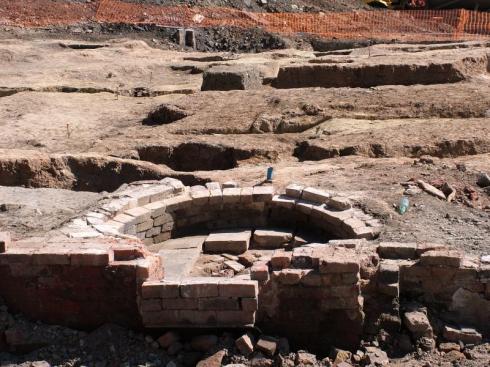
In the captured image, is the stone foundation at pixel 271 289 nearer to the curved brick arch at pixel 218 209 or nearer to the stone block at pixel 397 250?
the stone block at pixel 397 250

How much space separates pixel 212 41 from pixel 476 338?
20.1 meters

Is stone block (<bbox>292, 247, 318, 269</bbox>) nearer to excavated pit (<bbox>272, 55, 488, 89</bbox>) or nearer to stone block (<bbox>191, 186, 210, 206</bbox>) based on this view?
stone block (<bbox>191, 186, 210, 206</bbox>)

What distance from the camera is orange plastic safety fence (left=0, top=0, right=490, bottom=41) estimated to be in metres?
25.5

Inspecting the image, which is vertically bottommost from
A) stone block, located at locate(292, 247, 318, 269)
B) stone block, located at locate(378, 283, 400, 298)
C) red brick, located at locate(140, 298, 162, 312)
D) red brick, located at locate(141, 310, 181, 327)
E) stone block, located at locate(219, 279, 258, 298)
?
red brick, located at locate(141, 310, 181, 327)

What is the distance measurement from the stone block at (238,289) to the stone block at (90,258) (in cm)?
89

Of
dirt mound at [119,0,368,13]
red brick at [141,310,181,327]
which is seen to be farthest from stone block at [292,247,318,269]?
dirt mound at [119,0,368,13]

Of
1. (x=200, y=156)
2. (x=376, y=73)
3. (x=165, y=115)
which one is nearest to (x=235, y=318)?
(x=200, y=156)

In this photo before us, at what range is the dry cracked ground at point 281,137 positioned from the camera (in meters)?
7.25

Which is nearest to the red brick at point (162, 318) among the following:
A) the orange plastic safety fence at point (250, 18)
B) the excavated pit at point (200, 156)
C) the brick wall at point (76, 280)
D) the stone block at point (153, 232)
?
the brick wall at point (76, 280)

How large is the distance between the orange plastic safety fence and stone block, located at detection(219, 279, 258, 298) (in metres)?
20.3

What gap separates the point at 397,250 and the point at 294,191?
1852 millimetres

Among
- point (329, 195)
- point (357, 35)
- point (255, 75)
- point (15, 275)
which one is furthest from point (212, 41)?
point (15, 275)

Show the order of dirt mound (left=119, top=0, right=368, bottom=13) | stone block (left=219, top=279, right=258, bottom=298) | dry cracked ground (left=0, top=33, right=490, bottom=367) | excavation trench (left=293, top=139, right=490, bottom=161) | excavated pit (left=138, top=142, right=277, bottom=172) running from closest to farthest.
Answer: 1. stone block (left=219, top=279, right=258, bottom=298)
2. dry cracked ground (left=0, top=33, right=490, bottom=367)
3. excavation trench (left=293, top=139, right=490, bottom=161)
4. excavated pit (left=138, top=142, right=277, bottom=172)
5. dirt mound (left=119, top=0, right=368, bottom=13)

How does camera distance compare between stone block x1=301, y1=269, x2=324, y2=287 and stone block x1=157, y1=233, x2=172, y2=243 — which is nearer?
stone block x1=301, y1=269, x2=324, y2=287
